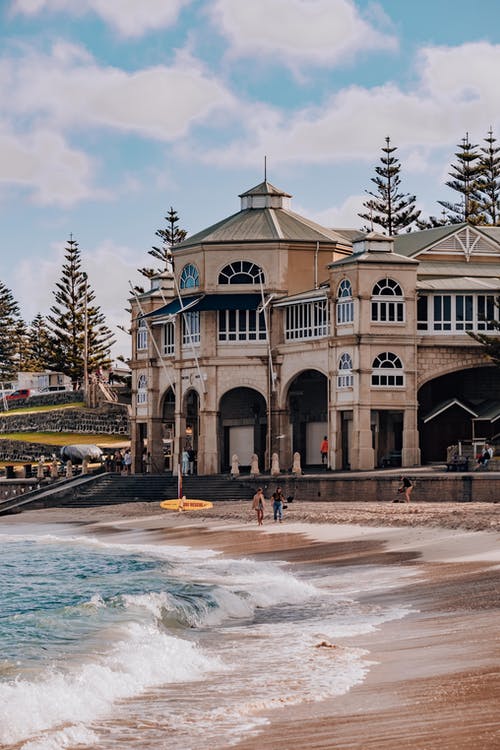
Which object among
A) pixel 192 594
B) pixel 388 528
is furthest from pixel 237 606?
pixel 388 528

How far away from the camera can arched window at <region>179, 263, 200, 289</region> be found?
55.3 meters

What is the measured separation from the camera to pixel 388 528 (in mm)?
34250

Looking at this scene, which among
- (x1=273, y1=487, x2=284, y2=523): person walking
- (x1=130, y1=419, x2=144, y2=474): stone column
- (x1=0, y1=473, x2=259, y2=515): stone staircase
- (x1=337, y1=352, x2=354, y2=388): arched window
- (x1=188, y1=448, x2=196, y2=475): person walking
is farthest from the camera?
(x1=130, y1=419, x2=144, y2=474): stone column

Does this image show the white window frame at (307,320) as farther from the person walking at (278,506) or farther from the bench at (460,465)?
the person walking at (278,506)

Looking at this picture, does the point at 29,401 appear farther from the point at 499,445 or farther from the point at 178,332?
the point at 499,445

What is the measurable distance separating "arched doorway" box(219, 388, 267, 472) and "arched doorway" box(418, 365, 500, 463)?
7.65 m

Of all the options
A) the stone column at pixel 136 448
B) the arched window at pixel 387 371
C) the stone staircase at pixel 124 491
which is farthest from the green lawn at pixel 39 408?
the arched window at pixel 387 371

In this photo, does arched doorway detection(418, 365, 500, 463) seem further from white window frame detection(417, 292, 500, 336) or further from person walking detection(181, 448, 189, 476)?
person walking detection(181, 448, 189, 476)

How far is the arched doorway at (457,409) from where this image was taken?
49.3 meters

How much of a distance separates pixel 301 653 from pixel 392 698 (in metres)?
3.58

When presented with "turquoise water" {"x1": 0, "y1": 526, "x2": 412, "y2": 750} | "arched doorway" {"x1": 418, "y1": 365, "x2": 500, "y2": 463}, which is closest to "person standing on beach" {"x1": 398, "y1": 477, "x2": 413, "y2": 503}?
"arched doorway" {"x1": 418, "y1": 365, "x2": 500, "y2": 463}

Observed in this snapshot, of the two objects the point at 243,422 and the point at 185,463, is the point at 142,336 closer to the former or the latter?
the point at 243,422

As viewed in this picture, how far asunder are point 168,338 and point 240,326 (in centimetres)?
516

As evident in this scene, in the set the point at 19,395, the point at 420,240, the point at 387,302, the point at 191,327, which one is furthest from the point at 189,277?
the point at 19,395
